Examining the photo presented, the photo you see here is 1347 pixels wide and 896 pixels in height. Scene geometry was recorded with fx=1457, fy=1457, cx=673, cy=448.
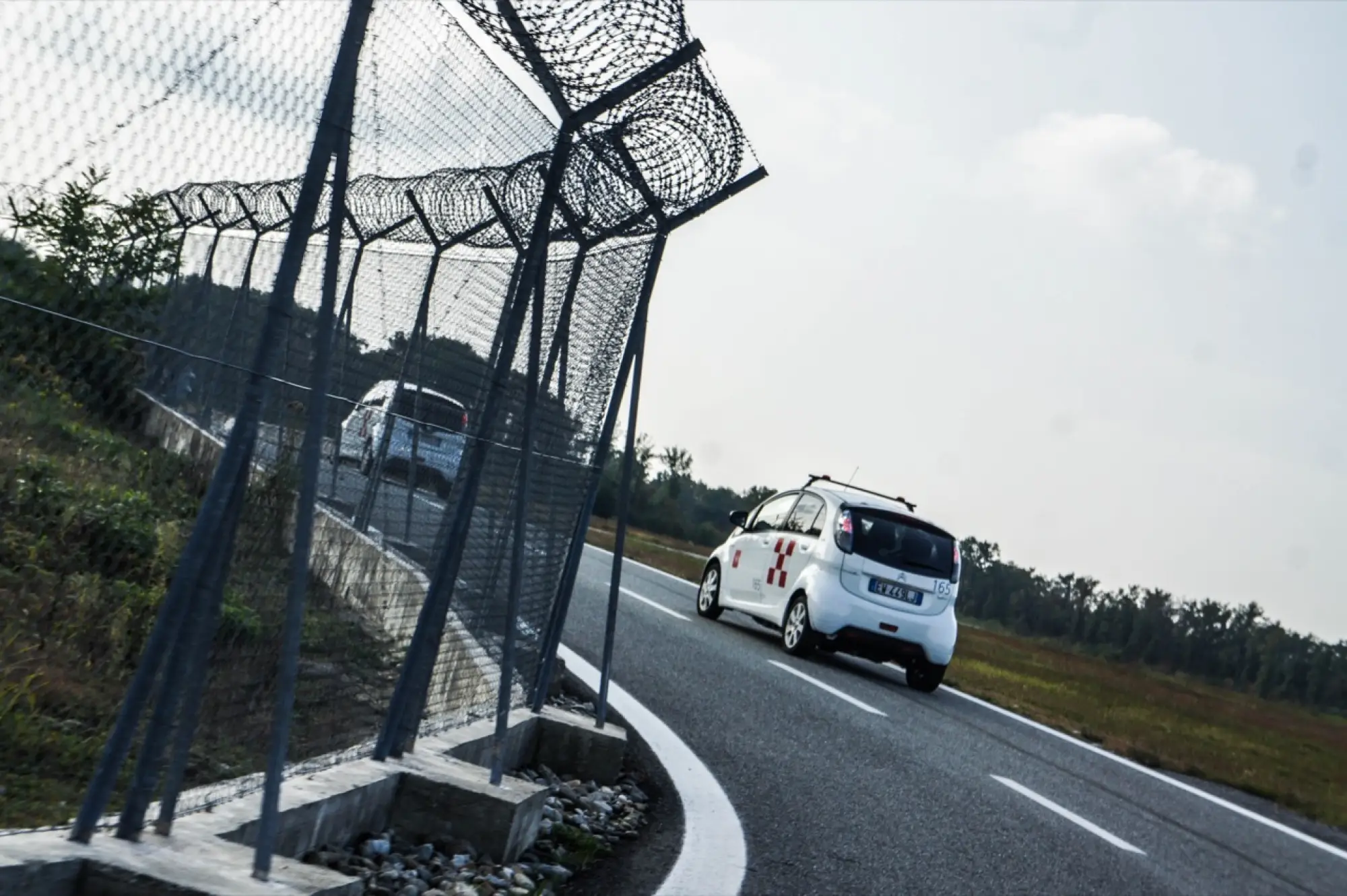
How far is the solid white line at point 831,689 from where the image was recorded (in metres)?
11.6

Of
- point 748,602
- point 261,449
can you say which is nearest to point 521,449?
point 261,449

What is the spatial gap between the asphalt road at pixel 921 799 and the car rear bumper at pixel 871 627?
1.36 feet

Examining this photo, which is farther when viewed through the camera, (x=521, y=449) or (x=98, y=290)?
(x=521, y=449)

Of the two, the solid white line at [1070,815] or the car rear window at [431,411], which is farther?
the solid white line at [1070,815]

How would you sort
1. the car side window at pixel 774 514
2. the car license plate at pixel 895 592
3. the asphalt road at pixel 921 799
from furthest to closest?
the car side window at pixel 774 514, the car license plate at pixel 895 592, the asphalt road at pixel 921 799

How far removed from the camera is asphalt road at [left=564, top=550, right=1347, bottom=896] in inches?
257

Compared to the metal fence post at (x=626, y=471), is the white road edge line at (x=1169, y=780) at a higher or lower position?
lower

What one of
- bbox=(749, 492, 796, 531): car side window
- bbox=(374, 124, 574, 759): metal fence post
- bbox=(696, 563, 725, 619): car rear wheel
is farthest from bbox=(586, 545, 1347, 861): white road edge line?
bbox=(374, 124, 574, 759): metal fence post

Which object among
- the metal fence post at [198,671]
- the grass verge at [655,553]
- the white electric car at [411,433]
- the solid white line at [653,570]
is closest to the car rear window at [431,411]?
the white electric car at [411,433]

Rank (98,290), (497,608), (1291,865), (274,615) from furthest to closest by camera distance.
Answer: (1291,865), (497,608), (274,615), (98,290)

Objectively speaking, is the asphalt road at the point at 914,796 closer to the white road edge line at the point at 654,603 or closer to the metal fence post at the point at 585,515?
the metal fence post at the point at 585,515

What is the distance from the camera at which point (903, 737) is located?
10375 mm

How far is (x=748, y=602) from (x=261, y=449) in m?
12.6

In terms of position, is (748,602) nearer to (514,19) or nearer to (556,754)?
(556,754)
